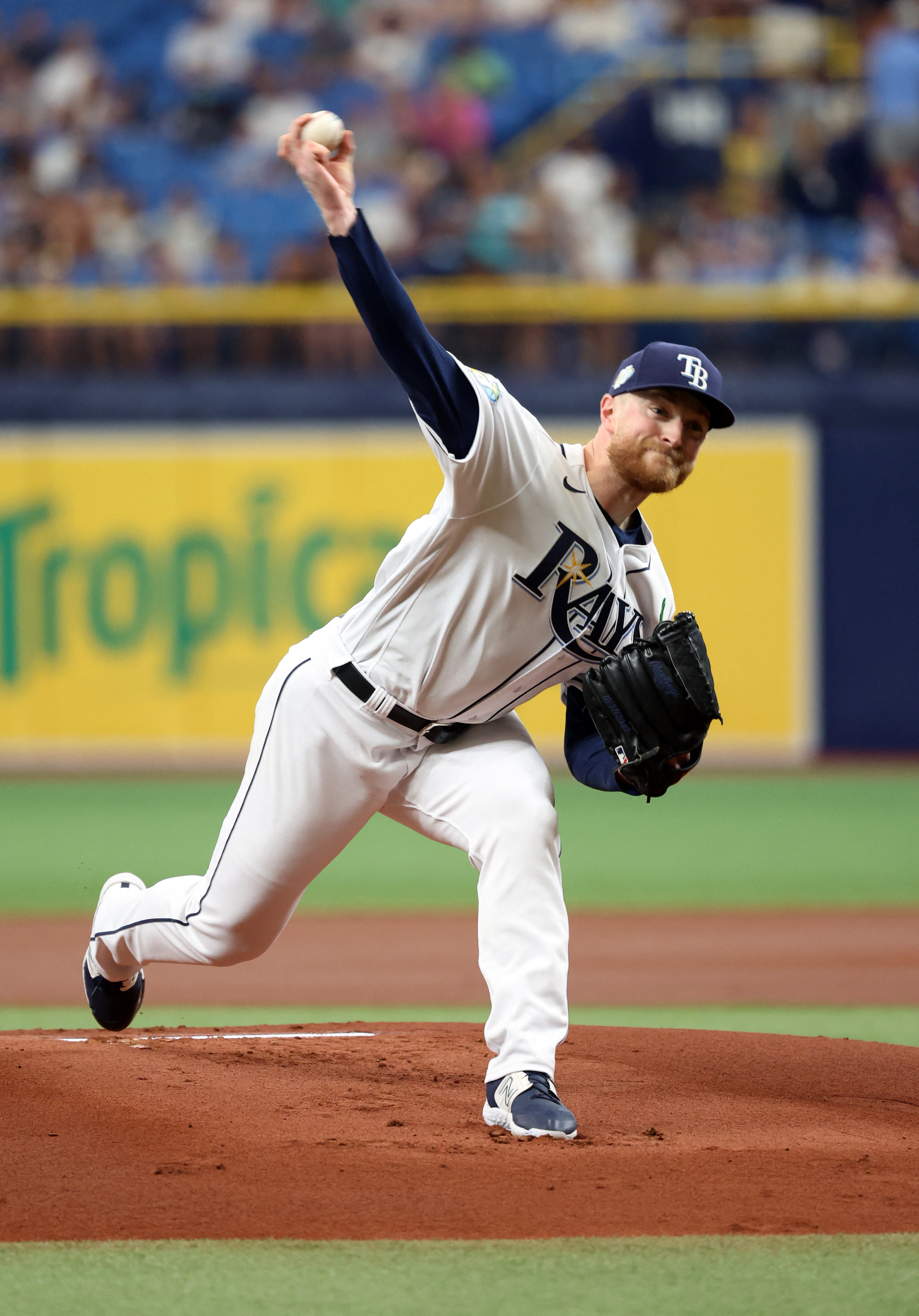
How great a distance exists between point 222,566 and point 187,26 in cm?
523

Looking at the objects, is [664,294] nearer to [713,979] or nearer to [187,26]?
[187,26]

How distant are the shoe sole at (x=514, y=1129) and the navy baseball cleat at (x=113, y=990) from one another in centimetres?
118

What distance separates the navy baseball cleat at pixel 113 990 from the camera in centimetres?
423

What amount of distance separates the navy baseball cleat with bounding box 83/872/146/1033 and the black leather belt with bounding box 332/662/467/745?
912mm

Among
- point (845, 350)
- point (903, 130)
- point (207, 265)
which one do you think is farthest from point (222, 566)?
point (903, 130)

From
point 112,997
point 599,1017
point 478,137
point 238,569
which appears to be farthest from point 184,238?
point 112,997

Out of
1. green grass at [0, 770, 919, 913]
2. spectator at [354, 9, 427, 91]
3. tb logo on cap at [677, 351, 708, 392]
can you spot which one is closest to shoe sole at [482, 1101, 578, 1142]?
tb logo on cap at [677, 351, 708, 392]

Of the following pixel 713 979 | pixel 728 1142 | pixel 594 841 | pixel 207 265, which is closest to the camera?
pixel 728 1142

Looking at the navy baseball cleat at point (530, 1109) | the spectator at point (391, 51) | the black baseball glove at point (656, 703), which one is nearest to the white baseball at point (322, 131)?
the black baseball glove at point (656, 703)

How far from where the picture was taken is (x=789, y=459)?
1148cm

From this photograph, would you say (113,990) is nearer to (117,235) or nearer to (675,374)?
(675,374)

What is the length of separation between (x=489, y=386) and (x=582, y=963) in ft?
9.99

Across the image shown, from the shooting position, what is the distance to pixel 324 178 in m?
3.22

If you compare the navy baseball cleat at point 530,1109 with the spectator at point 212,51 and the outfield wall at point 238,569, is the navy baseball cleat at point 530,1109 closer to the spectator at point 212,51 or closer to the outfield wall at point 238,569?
the outfield wall at point 238,569
